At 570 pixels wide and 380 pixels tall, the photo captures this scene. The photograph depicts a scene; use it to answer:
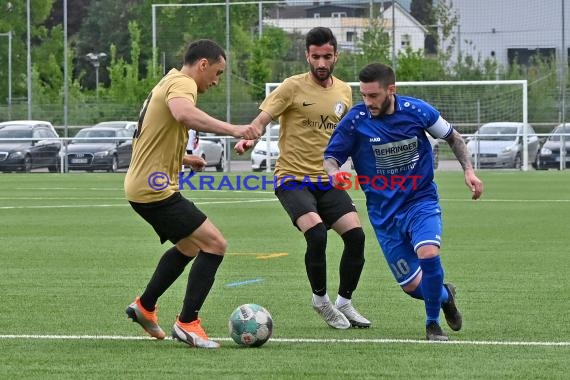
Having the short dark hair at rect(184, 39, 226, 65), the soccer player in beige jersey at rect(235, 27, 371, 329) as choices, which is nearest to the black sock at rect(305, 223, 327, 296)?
the soccer player in beige jersey at rect(235, 27, 371, 329)

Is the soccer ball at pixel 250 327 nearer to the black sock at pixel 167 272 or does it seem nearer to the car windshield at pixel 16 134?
the black sock at pixel 167 272

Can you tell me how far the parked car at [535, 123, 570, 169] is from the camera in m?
37.8

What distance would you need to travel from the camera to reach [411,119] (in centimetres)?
850

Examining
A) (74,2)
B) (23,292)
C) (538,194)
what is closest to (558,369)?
(23,292)

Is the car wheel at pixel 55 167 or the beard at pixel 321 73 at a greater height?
the beard at pixel 321 73

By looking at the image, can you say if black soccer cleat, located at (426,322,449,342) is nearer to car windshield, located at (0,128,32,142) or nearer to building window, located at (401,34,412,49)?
car windshield, located at (0,128,32,142)

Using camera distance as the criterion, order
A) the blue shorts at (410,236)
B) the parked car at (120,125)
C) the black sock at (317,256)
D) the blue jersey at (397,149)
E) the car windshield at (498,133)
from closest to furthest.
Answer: the blue shorts at (410,236) < the blue jersey at (397,149) < the black sock at (317,256) < the car windshield at (498,133) < the parked car at (120,125)

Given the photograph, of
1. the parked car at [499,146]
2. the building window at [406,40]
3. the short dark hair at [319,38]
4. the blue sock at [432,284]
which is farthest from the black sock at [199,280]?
the building window at [406,40]

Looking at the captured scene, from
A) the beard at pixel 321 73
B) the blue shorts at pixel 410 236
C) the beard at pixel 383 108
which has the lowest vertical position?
the blue shorts at pixel 410 236

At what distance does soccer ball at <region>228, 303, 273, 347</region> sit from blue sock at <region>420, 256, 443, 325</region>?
1.02m

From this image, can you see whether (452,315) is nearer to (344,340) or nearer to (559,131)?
(344,340)

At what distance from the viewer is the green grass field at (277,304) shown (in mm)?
7176

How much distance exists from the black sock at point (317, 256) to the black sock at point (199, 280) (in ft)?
3.79

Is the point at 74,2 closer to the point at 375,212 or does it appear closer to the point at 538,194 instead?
the point at 538,194
